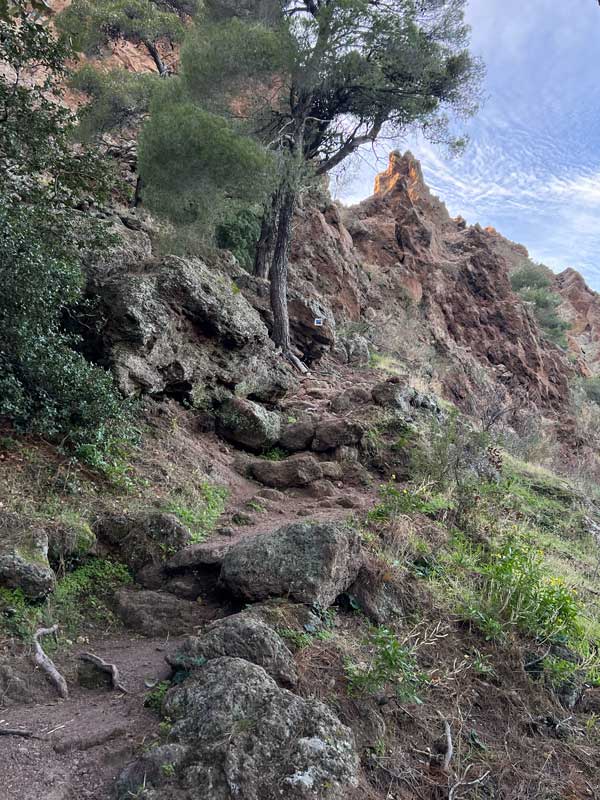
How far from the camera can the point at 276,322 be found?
11.8 meters

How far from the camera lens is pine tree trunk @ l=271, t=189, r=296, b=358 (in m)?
11.7

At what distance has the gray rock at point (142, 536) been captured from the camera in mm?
4223

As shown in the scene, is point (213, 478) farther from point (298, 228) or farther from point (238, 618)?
point (298, 228)

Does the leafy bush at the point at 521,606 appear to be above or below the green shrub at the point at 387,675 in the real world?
above

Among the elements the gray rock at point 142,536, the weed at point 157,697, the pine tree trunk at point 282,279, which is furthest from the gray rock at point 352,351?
the weed at point 157,697

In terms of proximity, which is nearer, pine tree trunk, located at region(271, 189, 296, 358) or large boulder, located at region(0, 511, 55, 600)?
large boulder, located at region(0, 511, 55, 600)

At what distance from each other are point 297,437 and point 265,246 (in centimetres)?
691

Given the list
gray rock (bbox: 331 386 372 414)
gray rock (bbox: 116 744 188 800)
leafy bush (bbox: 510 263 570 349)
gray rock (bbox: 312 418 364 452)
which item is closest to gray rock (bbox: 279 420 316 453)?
gray rock (bbox: 312 418 364 452)

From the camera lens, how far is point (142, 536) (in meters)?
4.32

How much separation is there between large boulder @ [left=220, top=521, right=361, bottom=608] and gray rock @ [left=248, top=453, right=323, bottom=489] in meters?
2.78

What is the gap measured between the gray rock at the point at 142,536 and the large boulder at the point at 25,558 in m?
0.59

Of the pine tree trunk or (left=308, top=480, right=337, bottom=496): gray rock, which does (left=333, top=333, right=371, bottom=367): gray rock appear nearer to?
the pine tree trunk

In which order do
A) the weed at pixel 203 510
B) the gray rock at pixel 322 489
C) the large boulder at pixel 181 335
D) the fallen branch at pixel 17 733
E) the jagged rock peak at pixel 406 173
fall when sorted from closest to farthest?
the fallen branch at pixel 17 733, the weed at pixel 203 510, the large boulder at pixel 181 335, the gray rock at pixel 322 489, the jagged rock peak at pixel 406 173

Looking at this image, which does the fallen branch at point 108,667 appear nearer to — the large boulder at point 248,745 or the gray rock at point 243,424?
the large boulder at point 248,745
